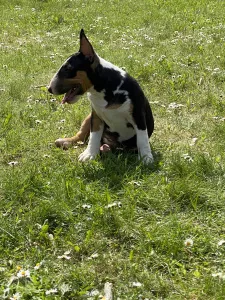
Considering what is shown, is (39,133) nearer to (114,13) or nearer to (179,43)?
(179,43)

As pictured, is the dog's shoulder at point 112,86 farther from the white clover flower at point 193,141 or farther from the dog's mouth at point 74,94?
the white clover flower at point 193,141

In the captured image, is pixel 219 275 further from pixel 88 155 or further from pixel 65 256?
pixel 88 155

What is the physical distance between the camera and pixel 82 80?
498 centimetres

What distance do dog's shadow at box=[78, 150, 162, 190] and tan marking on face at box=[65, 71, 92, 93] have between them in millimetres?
824

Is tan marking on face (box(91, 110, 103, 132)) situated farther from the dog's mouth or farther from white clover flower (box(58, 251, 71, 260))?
white clover flower (box(58, 251, 71, 260))

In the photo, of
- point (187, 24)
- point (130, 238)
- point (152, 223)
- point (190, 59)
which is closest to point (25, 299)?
point (130, 238)

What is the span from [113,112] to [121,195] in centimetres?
111

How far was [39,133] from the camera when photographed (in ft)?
19.9

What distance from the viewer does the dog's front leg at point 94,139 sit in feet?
17.2

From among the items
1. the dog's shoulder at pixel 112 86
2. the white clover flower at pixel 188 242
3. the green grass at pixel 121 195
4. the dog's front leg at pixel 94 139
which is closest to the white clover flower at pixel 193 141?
the green grass at pixel 121 195

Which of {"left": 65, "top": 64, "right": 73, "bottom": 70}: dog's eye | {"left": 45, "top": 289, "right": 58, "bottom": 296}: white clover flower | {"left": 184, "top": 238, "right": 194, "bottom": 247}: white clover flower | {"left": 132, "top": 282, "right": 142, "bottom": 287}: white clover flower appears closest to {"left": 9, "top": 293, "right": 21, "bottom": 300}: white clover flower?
{"left": 45, "top": 289, "right": 58, "bottom": 296}: white clover flower

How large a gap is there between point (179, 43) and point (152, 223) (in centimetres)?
656

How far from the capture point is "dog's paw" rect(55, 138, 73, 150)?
5.61 metres

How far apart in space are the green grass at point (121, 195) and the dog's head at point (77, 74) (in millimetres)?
767
